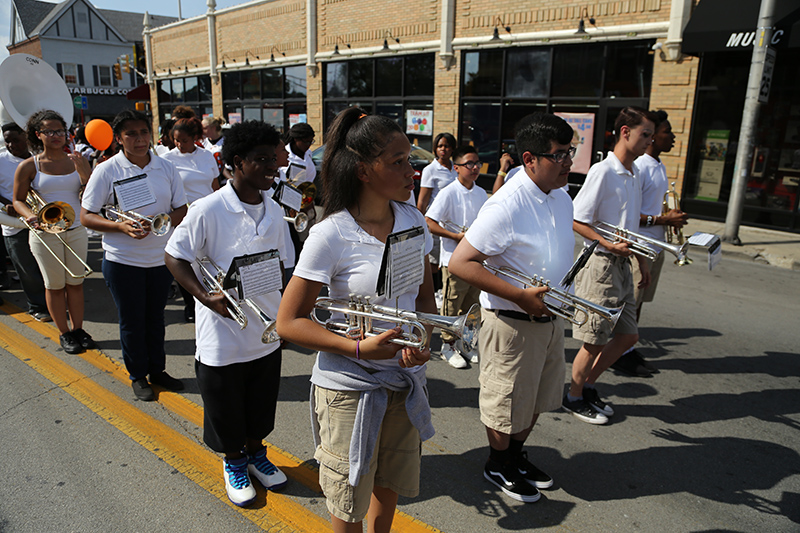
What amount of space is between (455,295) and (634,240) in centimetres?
168

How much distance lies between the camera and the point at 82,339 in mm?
5230

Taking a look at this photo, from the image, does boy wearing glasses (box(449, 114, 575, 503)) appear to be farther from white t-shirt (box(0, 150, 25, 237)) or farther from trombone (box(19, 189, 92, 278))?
white t-shirt (box(0, 150, 25, 237))

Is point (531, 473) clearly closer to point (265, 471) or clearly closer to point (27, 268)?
point (265, 471)

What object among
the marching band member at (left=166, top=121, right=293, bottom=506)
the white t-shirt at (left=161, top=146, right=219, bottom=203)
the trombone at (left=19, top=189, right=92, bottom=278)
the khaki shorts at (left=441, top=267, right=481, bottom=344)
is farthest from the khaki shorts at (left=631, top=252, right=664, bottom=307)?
the trombone at (left=19, top=189, right=92, bottom=278)

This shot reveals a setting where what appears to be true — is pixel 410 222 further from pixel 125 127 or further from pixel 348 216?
pixel 125 127

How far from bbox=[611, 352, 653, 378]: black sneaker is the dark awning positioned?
27.3 feet

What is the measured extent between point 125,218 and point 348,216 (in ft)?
8.63

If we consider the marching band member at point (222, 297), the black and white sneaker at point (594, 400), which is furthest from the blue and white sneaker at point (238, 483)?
the black and white sneaker at point (594, 400)

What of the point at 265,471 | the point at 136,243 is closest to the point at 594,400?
the point at 265,471

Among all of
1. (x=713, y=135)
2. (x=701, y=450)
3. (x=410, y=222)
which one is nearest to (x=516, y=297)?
(x=410, y=222)

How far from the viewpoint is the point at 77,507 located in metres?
3.03

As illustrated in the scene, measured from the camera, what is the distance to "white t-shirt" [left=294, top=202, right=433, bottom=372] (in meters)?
2.07

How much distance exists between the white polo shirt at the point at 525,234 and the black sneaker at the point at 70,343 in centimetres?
412

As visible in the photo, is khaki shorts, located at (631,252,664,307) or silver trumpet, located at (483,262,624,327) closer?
silver trumpet, located at (483,262,624,327)
